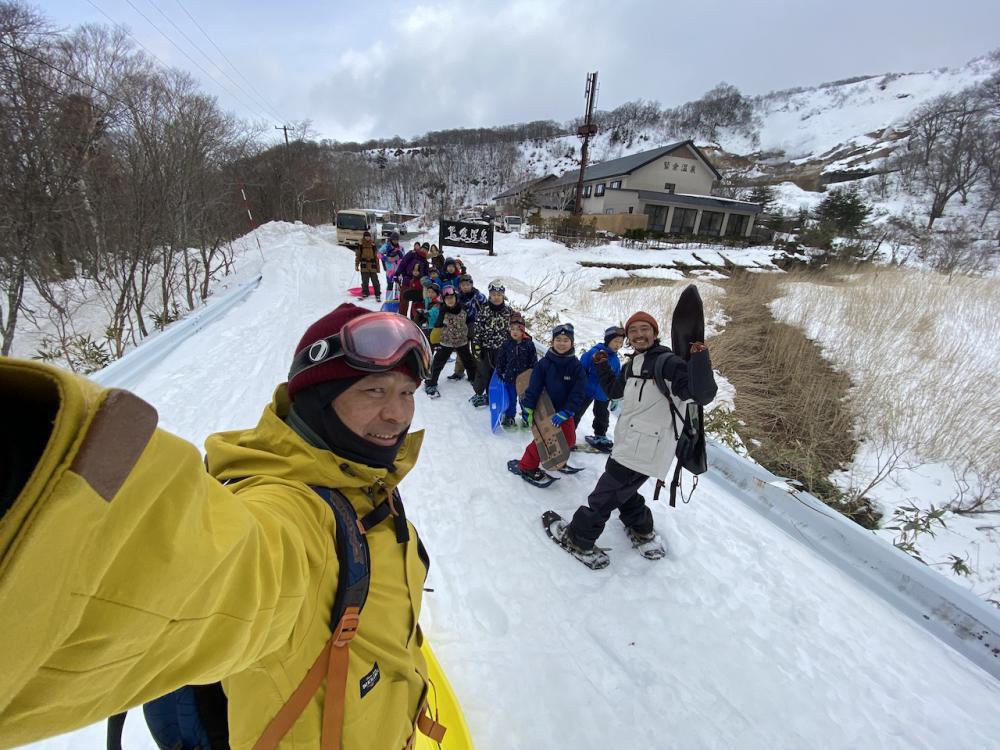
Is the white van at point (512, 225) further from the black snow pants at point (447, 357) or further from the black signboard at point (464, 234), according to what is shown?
the black snow pants at point (447, 357)

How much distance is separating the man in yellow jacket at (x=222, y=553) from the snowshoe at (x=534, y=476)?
9.04 ft

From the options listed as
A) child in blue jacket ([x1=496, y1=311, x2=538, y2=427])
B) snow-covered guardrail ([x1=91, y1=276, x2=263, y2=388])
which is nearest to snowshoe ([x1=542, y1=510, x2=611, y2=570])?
child in blue jacket ([x1=496, y1=311, x2=538, y2=427])

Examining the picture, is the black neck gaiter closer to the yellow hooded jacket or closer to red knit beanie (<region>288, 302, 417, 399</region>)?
red knit beanie (<region>288, 302, 417, 399</region>)

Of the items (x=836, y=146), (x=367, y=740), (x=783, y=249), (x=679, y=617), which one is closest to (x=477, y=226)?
(x=679, y=617)

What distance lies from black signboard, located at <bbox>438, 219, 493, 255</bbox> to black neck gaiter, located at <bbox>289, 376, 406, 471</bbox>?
15038mm

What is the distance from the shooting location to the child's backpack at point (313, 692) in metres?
1.04

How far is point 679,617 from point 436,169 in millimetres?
85756

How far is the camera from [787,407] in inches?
239

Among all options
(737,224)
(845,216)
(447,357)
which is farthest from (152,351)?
(737,224)

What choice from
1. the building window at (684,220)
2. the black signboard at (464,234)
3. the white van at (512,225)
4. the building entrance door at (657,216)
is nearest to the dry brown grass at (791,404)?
the black signboard at (464,234)

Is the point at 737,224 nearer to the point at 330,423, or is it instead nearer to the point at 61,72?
the point at 61,72

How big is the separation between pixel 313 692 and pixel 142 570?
771mm

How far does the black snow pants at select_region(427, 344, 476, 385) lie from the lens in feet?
19.9

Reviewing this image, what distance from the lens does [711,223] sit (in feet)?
121
